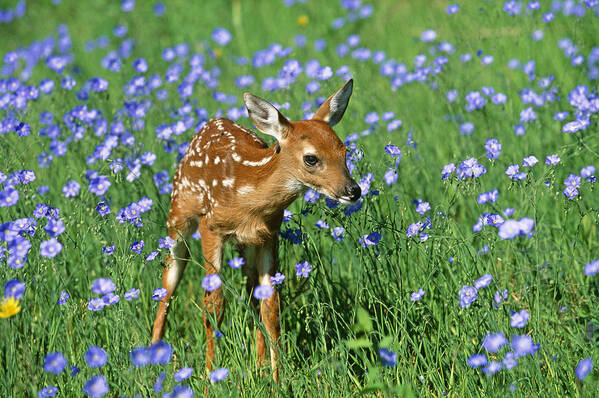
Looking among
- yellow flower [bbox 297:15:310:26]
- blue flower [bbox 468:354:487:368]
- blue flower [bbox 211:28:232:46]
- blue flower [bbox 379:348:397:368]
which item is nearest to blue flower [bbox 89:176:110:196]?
blue flower [bbox 379:348:397:368]

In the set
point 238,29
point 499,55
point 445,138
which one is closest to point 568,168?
point 445,138

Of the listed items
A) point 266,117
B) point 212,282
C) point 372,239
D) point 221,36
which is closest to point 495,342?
point 372,239

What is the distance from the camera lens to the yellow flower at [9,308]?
9.73ft

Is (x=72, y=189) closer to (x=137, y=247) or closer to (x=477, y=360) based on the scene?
(x=137, y=247)

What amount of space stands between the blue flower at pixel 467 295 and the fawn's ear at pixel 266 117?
1.19m

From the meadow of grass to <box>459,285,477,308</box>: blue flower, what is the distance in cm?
1

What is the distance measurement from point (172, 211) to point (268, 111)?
1.01 meters

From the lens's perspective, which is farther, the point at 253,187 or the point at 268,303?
the point at 268,303

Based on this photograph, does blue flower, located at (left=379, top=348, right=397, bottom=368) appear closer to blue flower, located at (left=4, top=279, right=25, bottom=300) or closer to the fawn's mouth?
the fawn's mouth

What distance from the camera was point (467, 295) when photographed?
11.2 ft

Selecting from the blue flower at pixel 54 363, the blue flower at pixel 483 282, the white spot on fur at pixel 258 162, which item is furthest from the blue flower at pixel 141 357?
the blue flower at pixel 483 282

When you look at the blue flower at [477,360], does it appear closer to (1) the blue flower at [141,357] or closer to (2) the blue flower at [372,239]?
(2) the blue flower at [372,239]

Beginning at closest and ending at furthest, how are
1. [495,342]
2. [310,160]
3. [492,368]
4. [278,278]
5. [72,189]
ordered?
1. [492,368]
2. [495,342]
3. [310,160]
4. [278,278]
5. [72,189]

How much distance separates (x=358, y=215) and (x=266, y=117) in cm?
77
